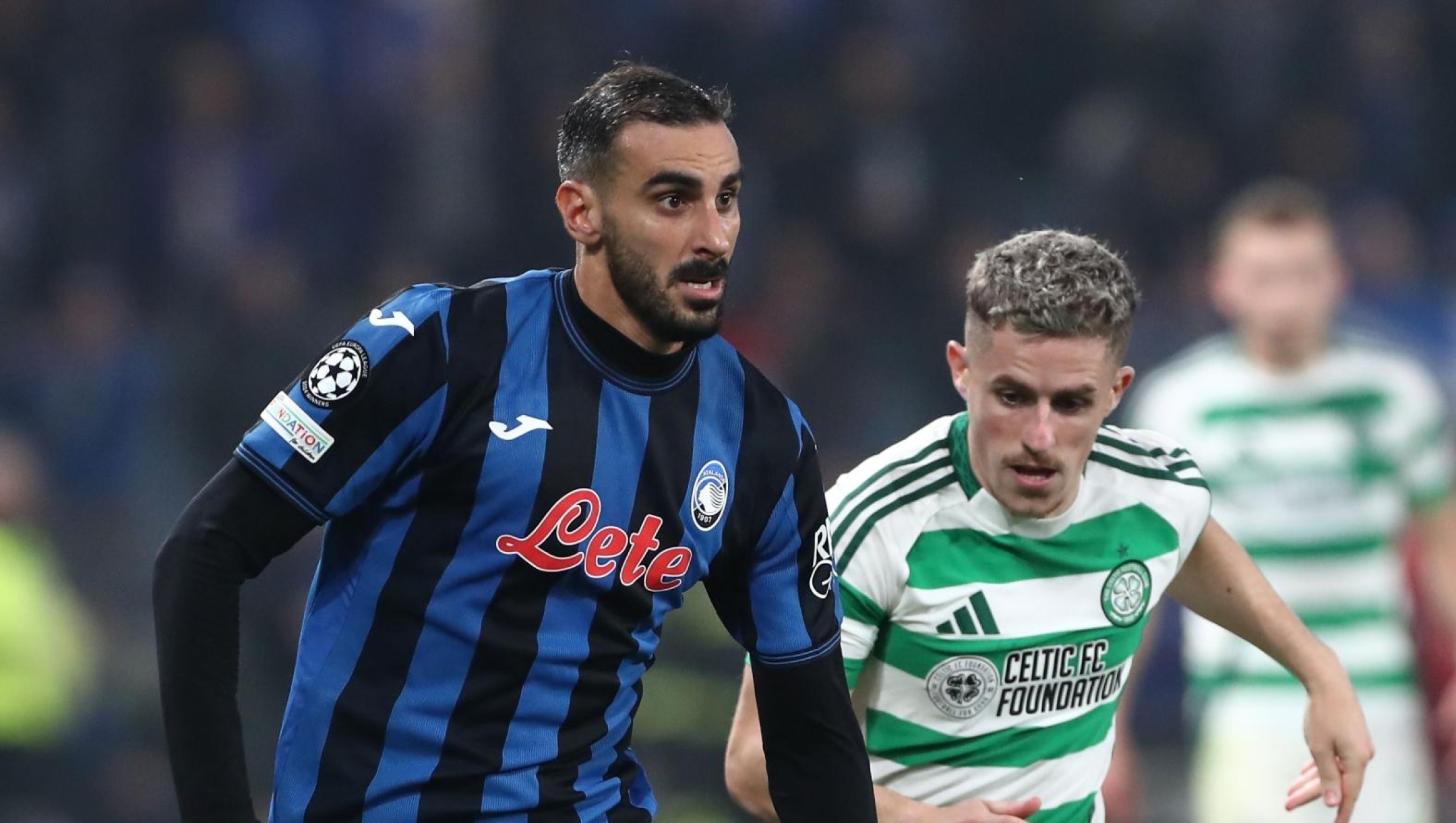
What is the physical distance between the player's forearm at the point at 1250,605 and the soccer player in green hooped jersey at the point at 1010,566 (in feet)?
0.37

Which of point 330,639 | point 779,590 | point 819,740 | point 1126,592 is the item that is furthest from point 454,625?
point 1126,592

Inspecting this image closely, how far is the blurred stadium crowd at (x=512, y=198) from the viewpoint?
7879 millimetres

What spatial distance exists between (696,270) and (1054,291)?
70 centimetres

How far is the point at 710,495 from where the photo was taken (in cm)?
295

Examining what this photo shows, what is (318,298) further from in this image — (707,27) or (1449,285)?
(1449,285)

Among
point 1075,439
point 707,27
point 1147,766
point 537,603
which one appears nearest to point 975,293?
point 1075,439

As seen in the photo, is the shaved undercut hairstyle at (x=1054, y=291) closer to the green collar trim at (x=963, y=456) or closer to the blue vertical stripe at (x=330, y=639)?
the green collar trim at (x=963, y=456)

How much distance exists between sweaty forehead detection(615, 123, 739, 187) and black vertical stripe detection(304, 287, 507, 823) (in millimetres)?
328

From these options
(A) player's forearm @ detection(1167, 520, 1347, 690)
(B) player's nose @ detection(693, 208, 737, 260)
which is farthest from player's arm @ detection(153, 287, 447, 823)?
(A) player's forearm @ detection(1167, 520, 1347, 690)

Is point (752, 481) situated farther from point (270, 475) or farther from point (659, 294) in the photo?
point (270, 475)

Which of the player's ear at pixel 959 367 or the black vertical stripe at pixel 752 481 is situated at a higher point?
the player's ear at pixel 959 367

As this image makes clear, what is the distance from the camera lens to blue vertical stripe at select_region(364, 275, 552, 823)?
2766 mm

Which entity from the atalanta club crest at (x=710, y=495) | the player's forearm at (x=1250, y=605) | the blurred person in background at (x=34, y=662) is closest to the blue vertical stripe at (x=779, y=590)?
the atalanta club crest at (x=710, y=495)

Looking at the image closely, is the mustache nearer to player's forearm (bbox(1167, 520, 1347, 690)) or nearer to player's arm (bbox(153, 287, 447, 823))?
player's arm (bbox(153, 287, 447, 823))
